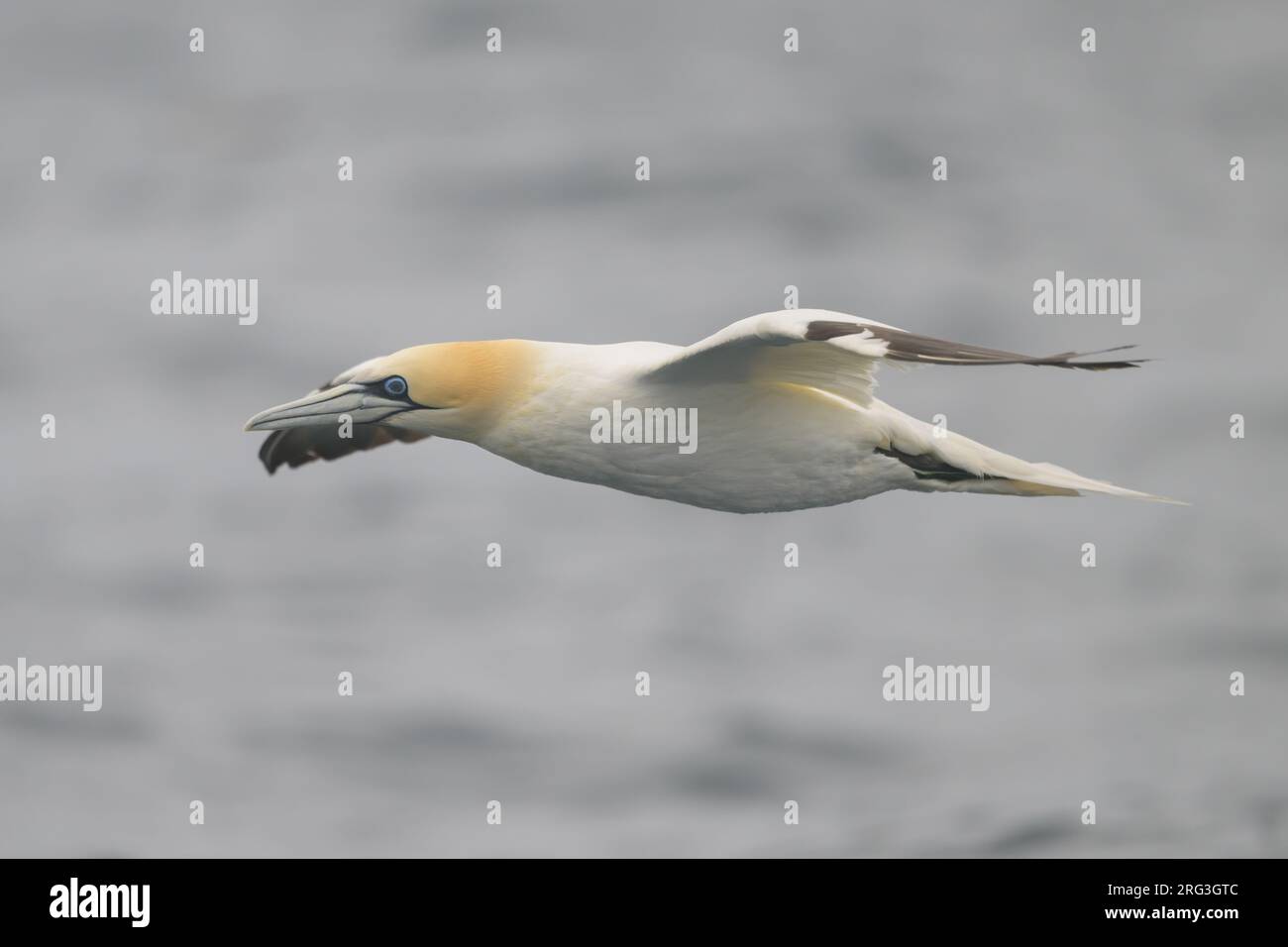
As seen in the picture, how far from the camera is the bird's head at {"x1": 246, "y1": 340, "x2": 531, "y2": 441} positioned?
40.2 feet

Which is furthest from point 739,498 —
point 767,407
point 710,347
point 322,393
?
point 322,393

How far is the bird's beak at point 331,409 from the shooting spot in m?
12.8

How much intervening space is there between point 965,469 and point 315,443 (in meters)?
5.41

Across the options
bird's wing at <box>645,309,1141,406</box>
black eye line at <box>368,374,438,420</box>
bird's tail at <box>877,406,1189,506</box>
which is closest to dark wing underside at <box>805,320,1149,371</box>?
bird's wing at <box>645,309,1141,406</box>

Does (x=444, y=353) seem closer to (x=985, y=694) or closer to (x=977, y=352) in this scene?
(x=977, y=352)

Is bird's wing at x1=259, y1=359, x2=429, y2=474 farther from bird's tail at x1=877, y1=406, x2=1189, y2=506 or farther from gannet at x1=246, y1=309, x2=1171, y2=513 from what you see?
bird's tail at x1=877, y1=406, x2=1189, y2=506

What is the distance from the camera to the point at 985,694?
563 inches

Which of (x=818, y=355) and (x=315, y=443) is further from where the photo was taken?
(x=315, y=443)

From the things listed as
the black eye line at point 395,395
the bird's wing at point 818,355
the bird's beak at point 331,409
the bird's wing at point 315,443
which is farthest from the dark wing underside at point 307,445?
the bird's wing at point 818,355

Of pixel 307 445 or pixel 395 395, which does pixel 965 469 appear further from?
pixel 307 445

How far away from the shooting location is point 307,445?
14.9 m

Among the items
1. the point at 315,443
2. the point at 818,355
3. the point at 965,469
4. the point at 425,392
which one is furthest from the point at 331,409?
the point at 965,469

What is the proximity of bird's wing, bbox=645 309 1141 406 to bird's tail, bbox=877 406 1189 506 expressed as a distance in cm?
36

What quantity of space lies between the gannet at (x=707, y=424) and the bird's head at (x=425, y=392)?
0.04 ft
